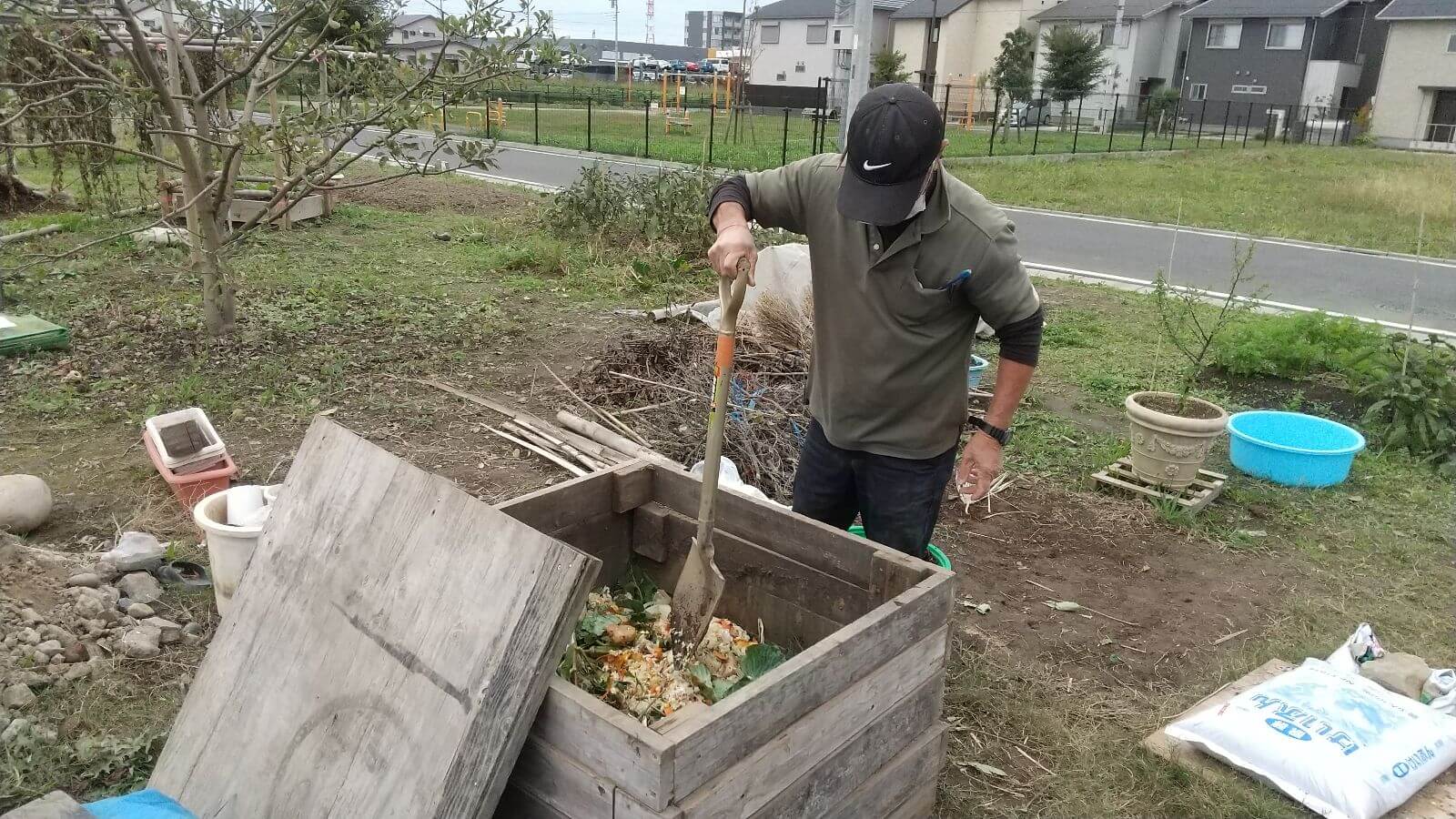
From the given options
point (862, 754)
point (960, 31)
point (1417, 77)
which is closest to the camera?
point (862, 754)

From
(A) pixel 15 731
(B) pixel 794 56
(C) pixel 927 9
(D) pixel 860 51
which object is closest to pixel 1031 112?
(C) pixel 927 9

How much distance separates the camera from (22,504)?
401 centimetres

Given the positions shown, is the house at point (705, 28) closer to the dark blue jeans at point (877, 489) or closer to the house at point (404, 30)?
the house at point (404, 30)

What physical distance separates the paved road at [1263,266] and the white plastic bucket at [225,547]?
212 inches

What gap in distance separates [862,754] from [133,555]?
2.89m

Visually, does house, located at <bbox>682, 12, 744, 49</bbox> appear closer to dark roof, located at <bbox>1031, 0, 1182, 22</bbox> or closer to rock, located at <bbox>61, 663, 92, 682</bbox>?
dark roof, located at <bbox>1031, 0, 1182, 22</bbox>

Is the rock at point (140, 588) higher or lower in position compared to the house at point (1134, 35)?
lower

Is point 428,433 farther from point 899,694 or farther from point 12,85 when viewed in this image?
point 899,694

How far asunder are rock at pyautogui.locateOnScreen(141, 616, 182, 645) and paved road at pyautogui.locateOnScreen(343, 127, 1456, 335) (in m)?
5.55

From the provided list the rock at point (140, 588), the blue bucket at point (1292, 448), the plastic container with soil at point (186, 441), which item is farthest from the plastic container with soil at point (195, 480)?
the blue bucket at point (1292, 448)

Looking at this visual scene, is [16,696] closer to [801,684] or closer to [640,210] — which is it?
[801,684]

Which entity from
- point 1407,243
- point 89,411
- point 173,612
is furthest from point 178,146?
point 1407,243

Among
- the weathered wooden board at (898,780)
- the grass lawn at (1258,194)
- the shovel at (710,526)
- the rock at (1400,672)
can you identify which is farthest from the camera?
the grass lawn at (1258,194)

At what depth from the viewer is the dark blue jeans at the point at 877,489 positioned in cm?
294
